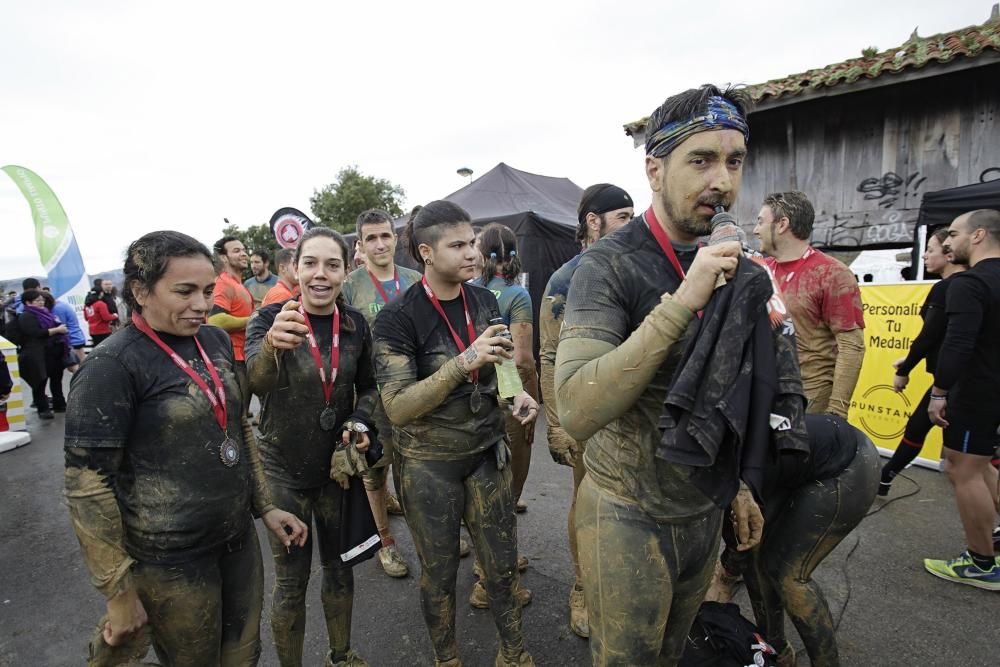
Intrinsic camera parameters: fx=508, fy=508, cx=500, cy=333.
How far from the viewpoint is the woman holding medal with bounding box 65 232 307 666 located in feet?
5.25

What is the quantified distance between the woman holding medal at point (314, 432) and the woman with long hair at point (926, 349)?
12.5 feet

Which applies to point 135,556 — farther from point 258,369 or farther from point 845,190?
point 845,190

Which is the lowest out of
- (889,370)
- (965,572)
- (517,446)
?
(965,572)

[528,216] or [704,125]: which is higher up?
[704,125]

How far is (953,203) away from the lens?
18.9ft

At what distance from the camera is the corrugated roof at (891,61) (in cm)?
647

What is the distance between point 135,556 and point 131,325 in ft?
2.66

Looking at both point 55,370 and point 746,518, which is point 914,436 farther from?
point 55,370

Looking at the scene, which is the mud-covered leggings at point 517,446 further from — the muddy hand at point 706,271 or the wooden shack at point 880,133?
the wooden shack at point 880,133

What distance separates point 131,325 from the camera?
1.85 meters

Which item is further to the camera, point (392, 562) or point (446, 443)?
point (392, 562)

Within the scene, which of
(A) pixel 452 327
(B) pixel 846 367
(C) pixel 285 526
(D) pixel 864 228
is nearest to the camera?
(C) pixel 285 526

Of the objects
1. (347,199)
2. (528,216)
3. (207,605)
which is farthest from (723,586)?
(347,199)

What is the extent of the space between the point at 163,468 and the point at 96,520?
0.76 feet
